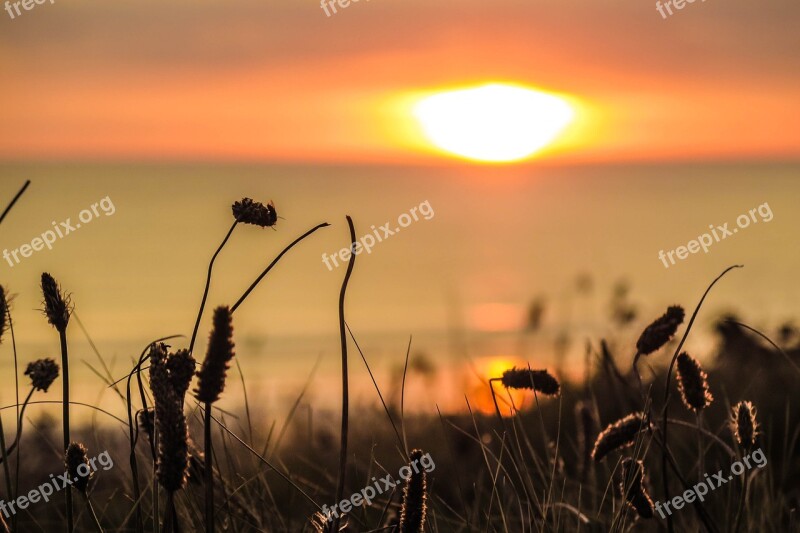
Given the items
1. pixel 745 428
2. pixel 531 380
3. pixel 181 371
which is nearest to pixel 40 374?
pixel 181 371

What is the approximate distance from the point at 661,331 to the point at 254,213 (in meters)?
0.96

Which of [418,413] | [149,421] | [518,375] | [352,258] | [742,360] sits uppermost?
[352,258]

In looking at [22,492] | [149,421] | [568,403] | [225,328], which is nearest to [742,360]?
[568,403]

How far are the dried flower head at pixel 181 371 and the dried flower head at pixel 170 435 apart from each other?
0.02m

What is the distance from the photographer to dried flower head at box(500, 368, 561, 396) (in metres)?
2.59

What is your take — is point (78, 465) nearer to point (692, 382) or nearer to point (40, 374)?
point (40, 374)

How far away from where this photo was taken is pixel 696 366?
7.95 ft

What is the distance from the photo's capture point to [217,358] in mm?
1775

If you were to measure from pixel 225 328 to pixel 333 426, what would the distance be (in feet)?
15.1

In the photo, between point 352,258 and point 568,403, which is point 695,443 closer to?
point 568,403

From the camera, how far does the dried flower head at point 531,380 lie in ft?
8.51

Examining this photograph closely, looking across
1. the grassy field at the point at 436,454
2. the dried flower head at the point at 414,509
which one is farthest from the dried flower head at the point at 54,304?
the dried flower head at the point at 414,509

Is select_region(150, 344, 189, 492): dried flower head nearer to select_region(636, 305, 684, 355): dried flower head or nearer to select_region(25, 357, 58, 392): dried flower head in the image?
select_region(25, 357, 58, 392): dried flower head

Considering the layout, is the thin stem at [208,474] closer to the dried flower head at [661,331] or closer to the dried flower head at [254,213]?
the dried flower head at [254,213]
